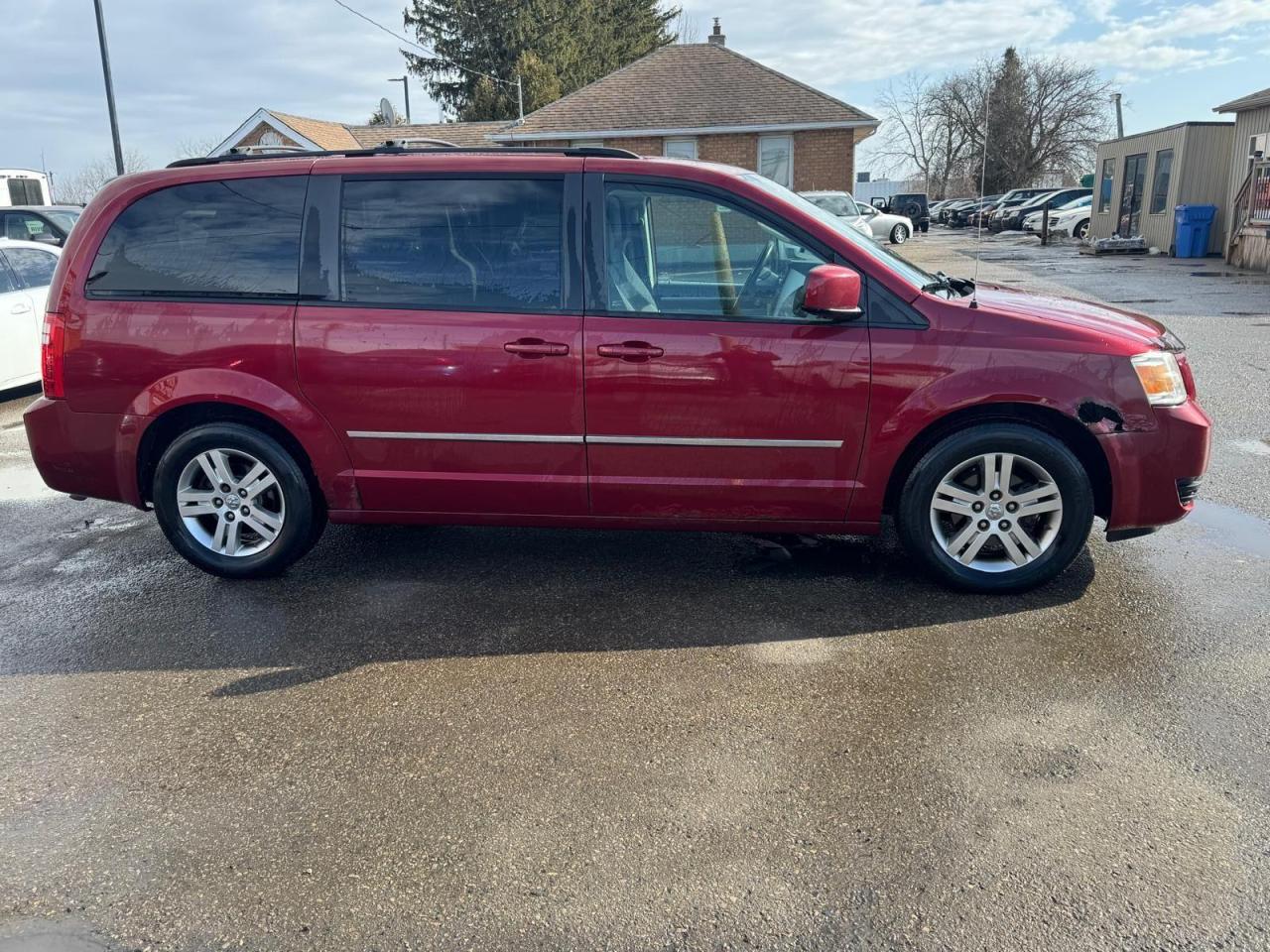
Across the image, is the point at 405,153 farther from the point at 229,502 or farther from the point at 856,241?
the point at 856,241

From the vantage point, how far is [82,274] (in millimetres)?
4352

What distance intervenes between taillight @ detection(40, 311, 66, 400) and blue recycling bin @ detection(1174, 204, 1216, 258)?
25578 mm

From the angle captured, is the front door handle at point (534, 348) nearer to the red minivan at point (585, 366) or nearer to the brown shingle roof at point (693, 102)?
the red minivan at point (585, 366)

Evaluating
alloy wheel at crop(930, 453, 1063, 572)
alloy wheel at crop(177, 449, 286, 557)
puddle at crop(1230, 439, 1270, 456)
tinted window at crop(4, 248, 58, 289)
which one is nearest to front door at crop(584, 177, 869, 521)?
alloy wheel at crop(930, 453, 1063, 572)

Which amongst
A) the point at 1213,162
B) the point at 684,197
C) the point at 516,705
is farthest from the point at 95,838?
the point at 1213,162

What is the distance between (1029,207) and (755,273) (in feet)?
134

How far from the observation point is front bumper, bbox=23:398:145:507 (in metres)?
Answer: 4.42

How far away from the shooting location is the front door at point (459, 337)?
4.09m

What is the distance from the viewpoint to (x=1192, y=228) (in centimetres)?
2367

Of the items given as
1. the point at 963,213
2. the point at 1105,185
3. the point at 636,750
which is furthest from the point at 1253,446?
the point at 963,213

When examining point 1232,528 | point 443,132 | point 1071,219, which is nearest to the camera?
point 1232,528

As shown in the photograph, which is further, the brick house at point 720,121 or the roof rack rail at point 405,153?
the brick house at point 720,121

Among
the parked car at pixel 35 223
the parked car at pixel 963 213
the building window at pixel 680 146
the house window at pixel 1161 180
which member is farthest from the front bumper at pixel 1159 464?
the parked car at pixel 963 213

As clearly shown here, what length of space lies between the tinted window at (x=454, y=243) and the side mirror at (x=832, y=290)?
42.3 inches
